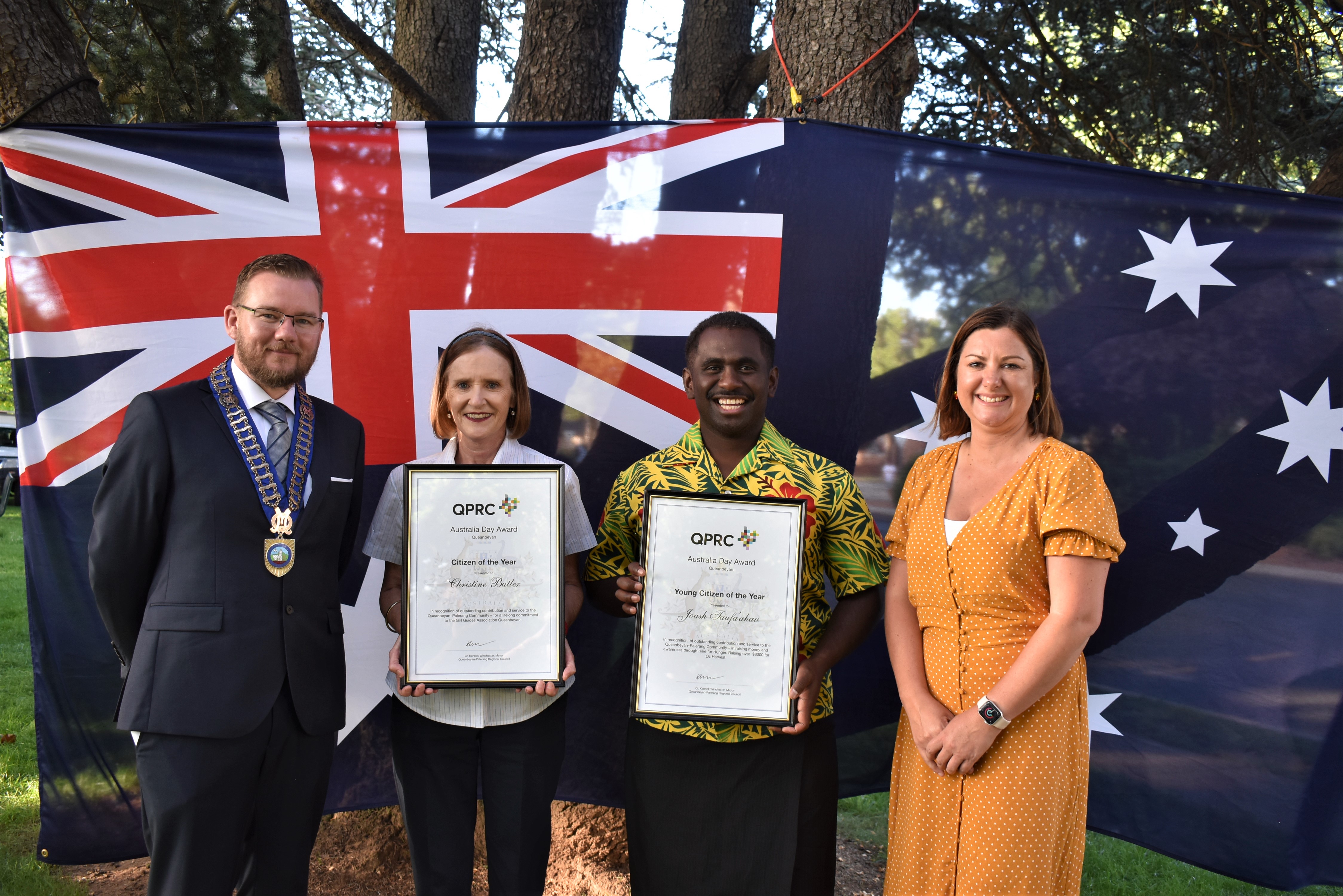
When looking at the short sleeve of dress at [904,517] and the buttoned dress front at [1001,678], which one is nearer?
the buttoned dress front at [1001,678]

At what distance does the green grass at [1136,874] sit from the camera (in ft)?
12.0

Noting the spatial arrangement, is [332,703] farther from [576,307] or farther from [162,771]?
[576,307]

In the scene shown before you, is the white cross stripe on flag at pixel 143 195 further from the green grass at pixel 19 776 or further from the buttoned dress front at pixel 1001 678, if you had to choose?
the buttoned dress front at pixel 1001 678

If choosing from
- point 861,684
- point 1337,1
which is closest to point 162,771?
point 861,684

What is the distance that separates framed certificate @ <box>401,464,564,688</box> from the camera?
7.68 ft

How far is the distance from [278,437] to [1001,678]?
79.9 inches

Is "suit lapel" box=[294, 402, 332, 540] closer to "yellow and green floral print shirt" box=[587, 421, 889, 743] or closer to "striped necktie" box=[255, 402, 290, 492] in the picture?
"striped necktie" box=[255, 402, 290, 492]

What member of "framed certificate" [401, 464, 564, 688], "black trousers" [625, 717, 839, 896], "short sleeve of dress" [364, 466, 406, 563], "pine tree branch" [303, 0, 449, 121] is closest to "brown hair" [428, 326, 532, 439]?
"short sleeve of dress" [364, 466, 406, 563]

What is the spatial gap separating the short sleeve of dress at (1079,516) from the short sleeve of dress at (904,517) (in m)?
0.39

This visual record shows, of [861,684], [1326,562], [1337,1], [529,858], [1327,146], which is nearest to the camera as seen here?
[529,858]

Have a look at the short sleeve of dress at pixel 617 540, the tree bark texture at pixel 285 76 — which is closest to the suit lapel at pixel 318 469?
the short sleeve of dress at pixel 617 540

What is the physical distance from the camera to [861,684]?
3.29 m

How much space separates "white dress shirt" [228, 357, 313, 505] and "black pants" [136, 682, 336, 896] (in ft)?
2.04

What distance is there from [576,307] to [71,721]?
2437 millimetres
